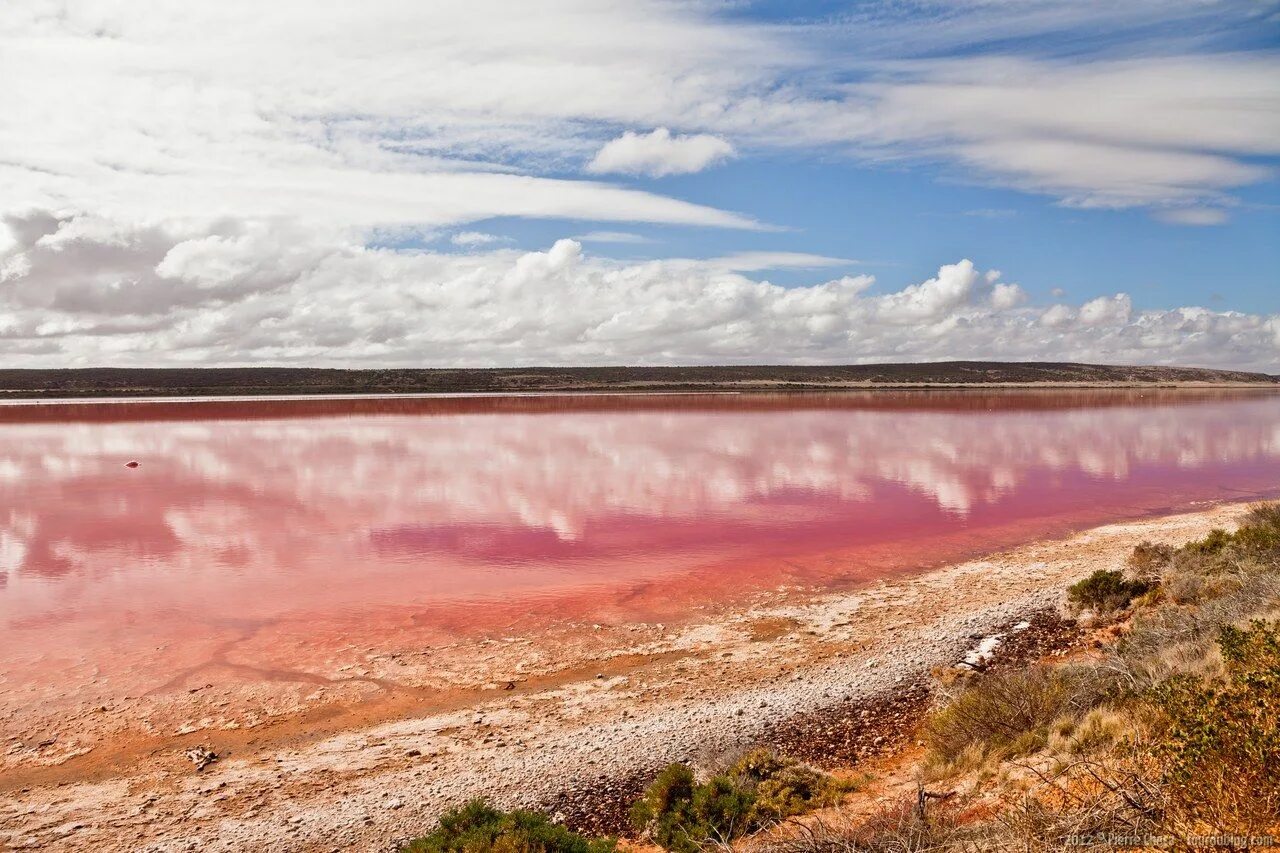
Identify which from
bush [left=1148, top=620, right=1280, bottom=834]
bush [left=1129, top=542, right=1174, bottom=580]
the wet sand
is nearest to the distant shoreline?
the wet sand

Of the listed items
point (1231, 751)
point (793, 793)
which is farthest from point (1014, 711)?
point (1231, 751)

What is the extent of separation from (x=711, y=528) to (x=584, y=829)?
492 inches

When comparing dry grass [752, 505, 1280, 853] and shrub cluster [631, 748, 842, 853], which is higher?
dry grass [752, 505, 1280, 853]

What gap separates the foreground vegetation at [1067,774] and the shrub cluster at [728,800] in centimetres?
1

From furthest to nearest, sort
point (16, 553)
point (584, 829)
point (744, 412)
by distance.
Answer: point (744, 412)
point (16, 553)
point (584, 829)

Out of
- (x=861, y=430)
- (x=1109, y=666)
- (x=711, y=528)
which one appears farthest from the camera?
(x=861, y=430)

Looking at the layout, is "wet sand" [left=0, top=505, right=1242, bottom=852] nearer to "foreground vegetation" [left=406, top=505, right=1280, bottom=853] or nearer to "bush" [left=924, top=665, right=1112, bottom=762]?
"foreground vegetation" [left=406, top=505, right=1280, bottom=853]

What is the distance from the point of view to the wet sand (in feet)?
22.4

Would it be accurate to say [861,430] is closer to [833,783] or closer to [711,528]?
[711,528]

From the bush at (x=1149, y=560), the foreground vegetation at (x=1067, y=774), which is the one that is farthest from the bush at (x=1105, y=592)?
the foreground vegetation at (x=1067, y=774)

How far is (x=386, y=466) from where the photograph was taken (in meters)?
30.2

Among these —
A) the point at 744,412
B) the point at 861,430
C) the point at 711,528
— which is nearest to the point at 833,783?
the point at 711,528

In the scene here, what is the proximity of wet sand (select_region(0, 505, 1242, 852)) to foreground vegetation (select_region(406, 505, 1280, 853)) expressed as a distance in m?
1.08

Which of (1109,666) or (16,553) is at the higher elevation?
(1109,666)
